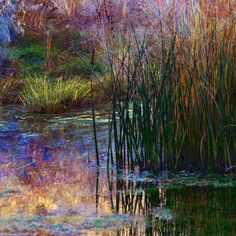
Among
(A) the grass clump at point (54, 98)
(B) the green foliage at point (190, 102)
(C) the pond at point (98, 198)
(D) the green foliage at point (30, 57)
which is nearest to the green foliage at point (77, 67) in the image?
(D) the green foliage at point (30, 57)

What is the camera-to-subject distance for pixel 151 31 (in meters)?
6.65

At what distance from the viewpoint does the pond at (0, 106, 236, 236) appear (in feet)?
15.1

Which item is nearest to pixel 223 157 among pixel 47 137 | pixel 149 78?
pixel 149 78

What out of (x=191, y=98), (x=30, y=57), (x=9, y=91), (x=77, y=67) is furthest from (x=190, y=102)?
(x=30, y=57)

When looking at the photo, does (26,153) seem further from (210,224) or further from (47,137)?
(210,224)

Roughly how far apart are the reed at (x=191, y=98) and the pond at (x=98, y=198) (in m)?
0.17

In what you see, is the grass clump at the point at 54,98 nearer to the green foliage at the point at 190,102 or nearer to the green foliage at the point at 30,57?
the green foliage at the point at 30,57

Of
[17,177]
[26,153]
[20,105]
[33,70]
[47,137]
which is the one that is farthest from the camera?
[33,70]

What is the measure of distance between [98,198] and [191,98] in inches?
45.8

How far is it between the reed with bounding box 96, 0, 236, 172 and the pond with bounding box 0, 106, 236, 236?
0.17 m

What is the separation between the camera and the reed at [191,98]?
589 cm

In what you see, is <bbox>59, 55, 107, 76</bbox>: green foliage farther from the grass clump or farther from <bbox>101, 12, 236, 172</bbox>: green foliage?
<bbox>101, 12, 236, 172</bbox>: green foliage

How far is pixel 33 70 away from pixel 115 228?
12.2m

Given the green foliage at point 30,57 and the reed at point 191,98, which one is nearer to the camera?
the reed at point 191,98
